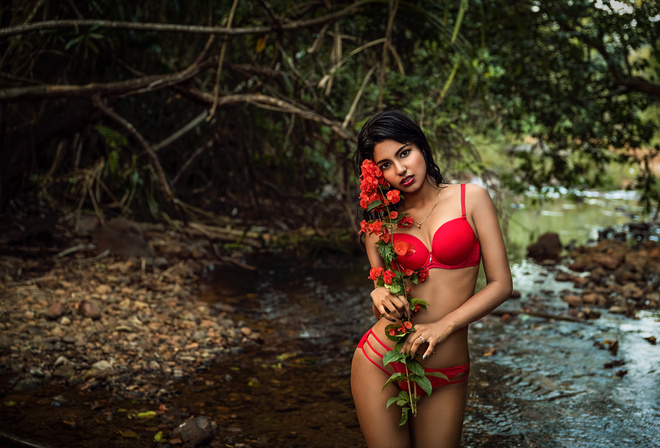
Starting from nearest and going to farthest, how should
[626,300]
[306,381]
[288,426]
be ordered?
[288,426], [306,381], [626,300]

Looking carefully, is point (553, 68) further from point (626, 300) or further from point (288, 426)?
point (288, 426)

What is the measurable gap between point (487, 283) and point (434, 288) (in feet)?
0.62

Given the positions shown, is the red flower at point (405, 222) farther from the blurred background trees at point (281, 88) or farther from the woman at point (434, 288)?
the blurred background trees at point (281, 88)

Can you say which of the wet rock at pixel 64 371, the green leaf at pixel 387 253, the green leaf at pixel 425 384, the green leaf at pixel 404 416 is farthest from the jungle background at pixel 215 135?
the green leaf at pixel 387 253

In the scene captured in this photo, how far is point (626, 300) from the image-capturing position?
5.91 meters

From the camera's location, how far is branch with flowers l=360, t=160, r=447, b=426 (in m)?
2.05

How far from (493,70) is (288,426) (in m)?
4.99

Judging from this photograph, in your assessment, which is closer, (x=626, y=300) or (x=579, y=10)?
(x=626, y=300)

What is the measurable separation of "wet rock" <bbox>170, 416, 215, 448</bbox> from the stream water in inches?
3.6

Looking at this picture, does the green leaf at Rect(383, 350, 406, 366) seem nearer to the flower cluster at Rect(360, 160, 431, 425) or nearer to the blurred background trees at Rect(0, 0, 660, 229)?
the flower cluster at Rect(360, 160, 431, 425)

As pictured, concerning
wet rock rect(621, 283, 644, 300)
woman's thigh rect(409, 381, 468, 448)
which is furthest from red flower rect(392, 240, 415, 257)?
wet rock rect(621, 283, 644, 300)

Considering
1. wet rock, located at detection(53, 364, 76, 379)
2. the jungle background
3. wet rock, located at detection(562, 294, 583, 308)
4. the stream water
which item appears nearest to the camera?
the stream water

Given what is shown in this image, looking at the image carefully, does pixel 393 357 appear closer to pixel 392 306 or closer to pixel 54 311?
pixel 392 306

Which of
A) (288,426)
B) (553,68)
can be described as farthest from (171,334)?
(553,68)
